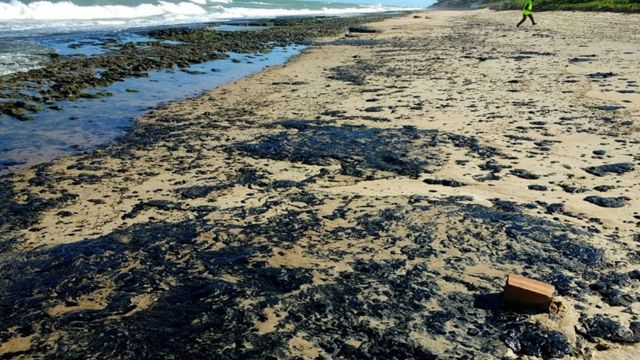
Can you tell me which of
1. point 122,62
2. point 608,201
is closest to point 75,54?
point 122,62

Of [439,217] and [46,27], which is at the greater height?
[46,27]

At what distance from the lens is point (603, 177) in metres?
6.18

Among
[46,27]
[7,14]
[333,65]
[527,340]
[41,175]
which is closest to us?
[527,340]

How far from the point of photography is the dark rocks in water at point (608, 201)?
5402 millimetres

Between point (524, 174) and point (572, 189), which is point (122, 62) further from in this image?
point (572, 189)

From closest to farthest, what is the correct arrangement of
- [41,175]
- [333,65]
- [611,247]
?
[611,247] < [41,175] < [333,65]

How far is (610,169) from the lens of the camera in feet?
21.0

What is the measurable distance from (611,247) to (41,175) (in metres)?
7.13

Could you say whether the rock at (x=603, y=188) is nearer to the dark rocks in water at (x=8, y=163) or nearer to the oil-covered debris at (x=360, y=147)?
the oil-covered debris at (x=360, y=147)

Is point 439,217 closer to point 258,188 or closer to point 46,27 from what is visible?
point 258,188

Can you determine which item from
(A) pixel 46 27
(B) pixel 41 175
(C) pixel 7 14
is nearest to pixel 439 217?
(B) pixel 41 175

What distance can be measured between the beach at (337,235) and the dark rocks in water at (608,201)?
3 cm

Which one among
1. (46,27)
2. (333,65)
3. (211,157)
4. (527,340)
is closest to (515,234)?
(527,340)

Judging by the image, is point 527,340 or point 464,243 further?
point 464,243
